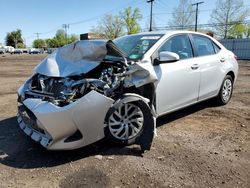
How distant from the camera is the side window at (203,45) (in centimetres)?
535

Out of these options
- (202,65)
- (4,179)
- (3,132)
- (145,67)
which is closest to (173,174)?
(145,67)

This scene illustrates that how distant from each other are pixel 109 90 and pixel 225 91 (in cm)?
355

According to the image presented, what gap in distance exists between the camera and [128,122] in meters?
4.03

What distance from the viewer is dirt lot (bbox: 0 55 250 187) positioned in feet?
10.4

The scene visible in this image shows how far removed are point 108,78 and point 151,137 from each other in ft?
3.36

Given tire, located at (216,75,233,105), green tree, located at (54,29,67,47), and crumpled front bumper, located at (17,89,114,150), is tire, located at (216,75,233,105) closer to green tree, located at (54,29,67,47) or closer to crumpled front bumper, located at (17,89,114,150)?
crumpled front bumper, located at (17,89,114,150)

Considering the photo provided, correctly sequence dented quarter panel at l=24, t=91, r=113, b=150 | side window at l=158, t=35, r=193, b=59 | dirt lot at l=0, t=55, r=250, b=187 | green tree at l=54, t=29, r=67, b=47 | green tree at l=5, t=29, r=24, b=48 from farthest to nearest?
1. green tree at l=5, t=29, r=24, b=48
2. green tree at l=54, t=29, r=67, b=47
3. side window at l=158, t=35, r=193, b=59
4. dented quarter panel at l=24, t=91, r=113, b=150
5. dirt lot at l=0, t=55, r=250, b=187

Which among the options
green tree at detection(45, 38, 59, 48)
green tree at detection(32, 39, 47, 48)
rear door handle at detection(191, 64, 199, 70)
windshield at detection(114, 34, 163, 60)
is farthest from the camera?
green tree at detection(32, 39, 47, 48)

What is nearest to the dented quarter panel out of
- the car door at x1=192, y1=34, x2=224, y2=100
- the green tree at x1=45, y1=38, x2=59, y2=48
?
the car door at x1=192, y1=34, x2=224, y2=100

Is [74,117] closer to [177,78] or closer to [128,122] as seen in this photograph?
[128,122]

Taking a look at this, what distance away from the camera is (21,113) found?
4113mm

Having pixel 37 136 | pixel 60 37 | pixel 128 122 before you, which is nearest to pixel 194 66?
pixel 128 122

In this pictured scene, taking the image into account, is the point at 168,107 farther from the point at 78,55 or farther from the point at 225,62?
the point at 225,62

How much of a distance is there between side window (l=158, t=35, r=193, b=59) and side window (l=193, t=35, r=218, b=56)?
258 mm
